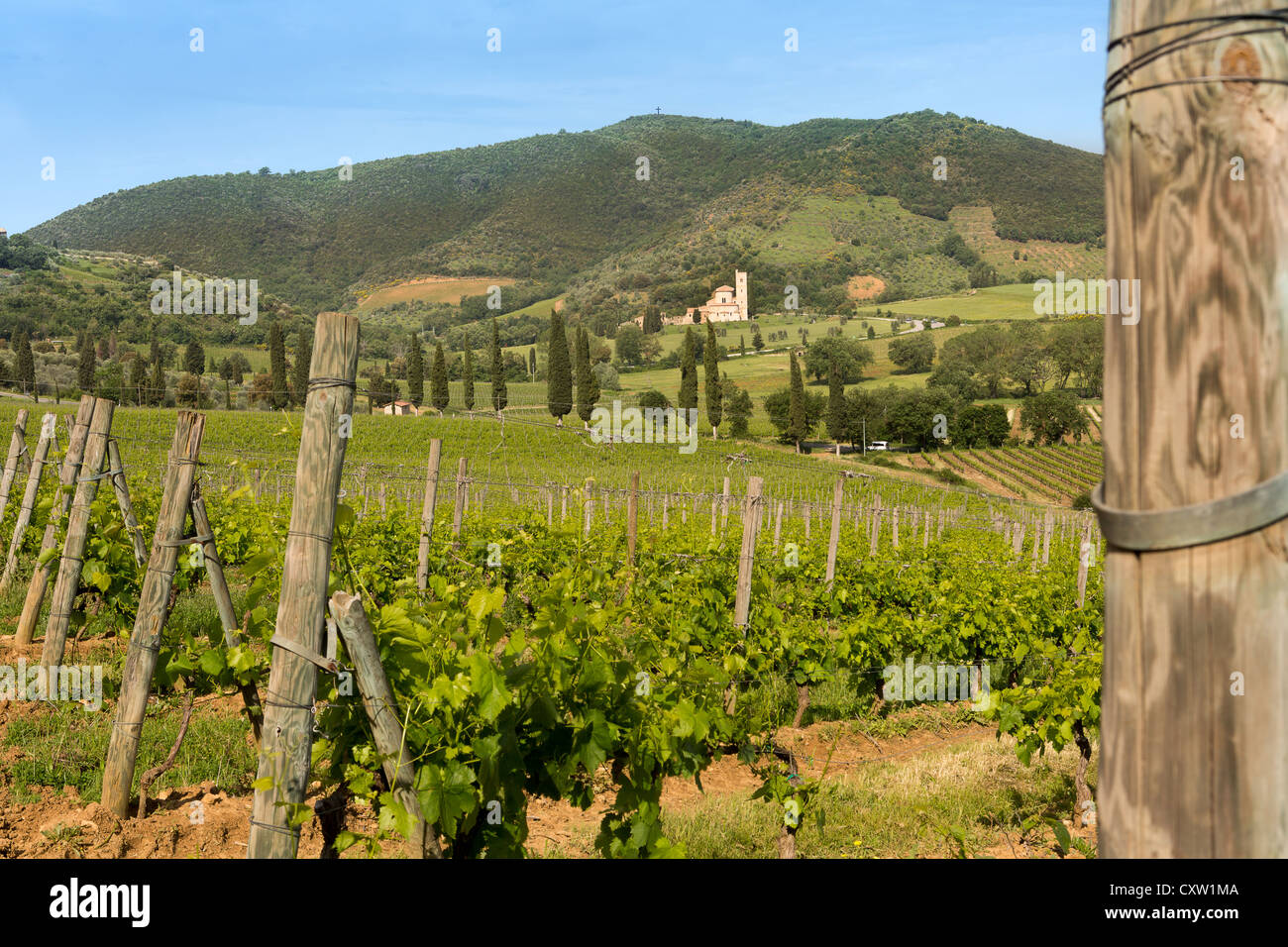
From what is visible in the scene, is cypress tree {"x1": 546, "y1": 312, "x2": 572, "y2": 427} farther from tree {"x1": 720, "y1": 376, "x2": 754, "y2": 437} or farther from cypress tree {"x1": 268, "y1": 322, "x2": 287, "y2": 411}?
cypress tree {"x1": 268, "y1": 322, "x2": 287, "y2": 411}

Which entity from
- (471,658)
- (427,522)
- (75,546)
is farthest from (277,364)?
(471,658)

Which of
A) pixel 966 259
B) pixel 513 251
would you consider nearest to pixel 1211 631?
pixel 966 259

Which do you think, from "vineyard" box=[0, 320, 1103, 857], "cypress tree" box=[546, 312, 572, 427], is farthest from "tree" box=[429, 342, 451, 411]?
"vineyard" box=[0, 320, 1103, 857]

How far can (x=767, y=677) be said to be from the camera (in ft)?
24.8

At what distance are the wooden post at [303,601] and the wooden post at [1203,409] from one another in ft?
6.44

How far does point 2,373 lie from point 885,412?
190 feet

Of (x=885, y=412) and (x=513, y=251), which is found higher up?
(x=513, y=251)

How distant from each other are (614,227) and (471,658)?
206m

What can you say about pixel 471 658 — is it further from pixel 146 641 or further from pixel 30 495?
pixel 30 495

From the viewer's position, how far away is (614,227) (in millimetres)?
199875

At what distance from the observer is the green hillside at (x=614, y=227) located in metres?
153

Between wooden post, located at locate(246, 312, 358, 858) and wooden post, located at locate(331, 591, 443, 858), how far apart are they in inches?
3.4

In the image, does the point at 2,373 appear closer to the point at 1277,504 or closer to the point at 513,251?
the point at 1277,504

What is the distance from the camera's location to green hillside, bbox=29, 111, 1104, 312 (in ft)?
502
